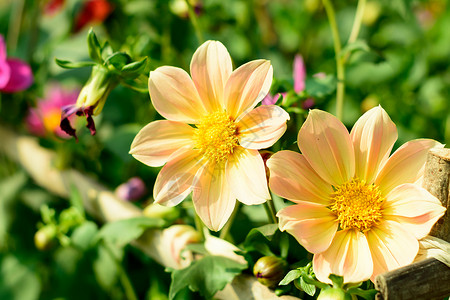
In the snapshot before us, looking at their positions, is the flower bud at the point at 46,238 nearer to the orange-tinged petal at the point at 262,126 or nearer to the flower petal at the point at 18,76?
the flower petal at the point at 18,76

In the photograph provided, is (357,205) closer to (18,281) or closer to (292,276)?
(292,276)

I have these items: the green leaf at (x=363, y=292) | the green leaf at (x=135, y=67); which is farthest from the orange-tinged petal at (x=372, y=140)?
the green leaf at (x=135, y=67)

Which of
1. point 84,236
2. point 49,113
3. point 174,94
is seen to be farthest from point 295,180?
point 49,113

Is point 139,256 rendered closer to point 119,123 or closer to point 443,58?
point 119,123

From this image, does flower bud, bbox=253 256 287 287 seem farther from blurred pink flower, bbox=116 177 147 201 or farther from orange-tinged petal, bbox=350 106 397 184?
blurred pink flower, bbox=116 177 147 201

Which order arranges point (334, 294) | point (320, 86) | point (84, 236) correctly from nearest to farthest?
point (334, 294) → point (320, 86) → point (84, 236)

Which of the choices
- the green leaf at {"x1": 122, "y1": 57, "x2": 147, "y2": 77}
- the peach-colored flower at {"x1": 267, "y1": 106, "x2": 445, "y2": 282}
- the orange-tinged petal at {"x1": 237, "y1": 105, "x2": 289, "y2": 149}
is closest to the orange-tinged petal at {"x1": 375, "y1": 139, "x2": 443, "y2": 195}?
the peach-colored flower at {"x1": 267, "y1": 106, "x2": 445, "y2": 282}
